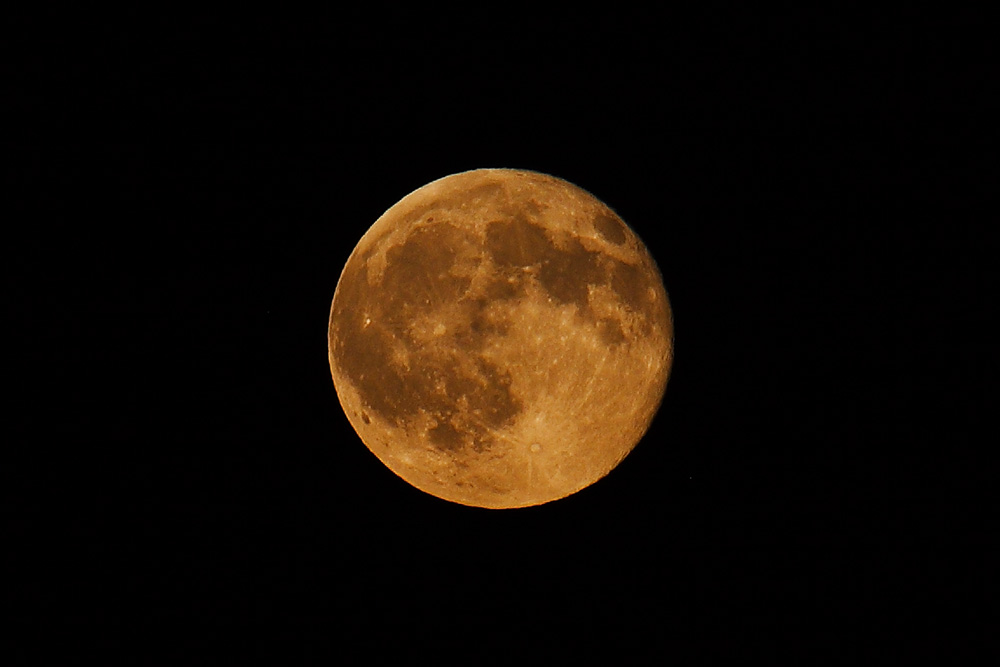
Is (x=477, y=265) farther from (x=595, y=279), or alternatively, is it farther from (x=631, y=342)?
(x=631, y=342)

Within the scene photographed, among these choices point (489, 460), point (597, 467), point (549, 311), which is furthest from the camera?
point (597, 467)

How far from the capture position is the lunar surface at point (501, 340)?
375 centimetres

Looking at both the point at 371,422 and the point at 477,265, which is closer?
the point at 477,265

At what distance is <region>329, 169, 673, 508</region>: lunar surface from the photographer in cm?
375

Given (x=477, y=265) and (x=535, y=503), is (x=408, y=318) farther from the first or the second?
(x=535, y=503)

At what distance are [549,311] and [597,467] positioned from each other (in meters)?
1.20

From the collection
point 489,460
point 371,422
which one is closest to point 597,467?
point 489,460

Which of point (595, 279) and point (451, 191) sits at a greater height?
point (451, 191)

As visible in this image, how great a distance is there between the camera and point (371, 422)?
4.22 metres

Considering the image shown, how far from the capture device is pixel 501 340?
3.70m

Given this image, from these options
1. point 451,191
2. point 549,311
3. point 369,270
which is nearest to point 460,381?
point 549,311

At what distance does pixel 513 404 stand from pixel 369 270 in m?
1.32

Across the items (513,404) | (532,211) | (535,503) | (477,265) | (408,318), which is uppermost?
(532,211)

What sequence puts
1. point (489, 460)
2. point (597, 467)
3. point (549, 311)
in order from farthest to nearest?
1. point (597, 467)
2. point (489, 460)
3. point (549, 311)
